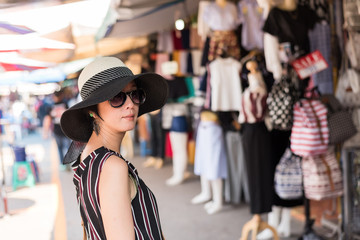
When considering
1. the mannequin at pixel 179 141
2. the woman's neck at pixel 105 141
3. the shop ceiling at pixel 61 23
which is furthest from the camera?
the mannequin at pixel 179 141

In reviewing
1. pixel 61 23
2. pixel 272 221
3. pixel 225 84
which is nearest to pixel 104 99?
pixel 61 23

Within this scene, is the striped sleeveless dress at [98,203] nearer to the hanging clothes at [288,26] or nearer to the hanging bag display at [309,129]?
the hanging bag display at [309,129]

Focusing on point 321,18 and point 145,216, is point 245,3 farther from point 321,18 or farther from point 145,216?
point 145,216

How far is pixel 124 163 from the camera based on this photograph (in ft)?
4.34

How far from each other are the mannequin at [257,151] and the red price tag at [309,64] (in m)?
0.35

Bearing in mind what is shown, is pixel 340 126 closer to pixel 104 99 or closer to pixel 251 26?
pixel 251 26

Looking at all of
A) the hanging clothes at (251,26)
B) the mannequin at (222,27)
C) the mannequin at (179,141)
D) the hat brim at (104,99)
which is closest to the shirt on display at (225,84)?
the mannequin at (222,27)

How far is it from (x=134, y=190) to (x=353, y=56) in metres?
2.72

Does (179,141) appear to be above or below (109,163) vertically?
below

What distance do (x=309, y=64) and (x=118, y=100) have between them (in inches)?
94.8

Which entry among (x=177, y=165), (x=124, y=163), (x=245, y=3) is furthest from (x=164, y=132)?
(x=124, y=163)

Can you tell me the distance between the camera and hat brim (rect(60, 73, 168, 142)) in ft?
4.59

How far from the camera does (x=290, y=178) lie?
3.54 metres

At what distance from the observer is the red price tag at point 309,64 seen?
3423mm
